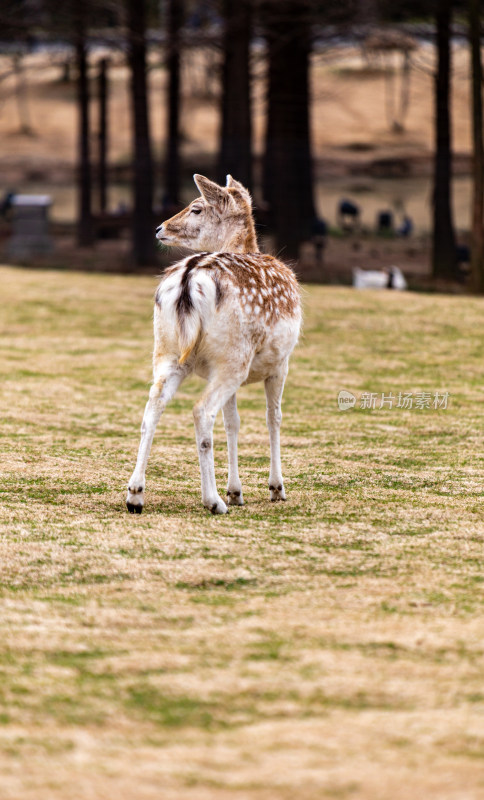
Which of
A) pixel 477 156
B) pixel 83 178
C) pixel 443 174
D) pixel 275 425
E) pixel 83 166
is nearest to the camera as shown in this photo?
pixel 275 425

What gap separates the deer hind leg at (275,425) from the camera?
22.8 feet

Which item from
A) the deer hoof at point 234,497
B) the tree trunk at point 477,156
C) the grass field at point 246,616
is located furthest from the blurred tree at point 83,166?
the deer hoof at point 234,497

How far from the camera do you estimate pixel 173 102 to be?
31172mm

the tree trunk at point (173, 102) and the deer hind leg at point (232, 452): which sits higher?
the tree trunk at point (173, 102)

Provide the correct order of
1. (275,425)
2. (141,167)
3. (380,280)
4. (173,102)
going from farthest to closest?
(173,102), (141,167), (380,280), (275,425)

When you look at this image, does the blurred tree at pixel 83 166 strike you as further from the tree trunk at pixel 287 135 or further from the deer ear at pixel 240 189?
the deer ear at pixel 240 189

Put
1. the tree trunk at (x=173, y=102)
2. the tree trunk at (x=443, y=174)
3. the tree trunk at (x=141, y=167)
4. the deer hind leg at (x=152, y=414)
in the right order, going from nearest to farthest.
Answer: the deer hind leg at (x=152, y=414), the tree trunk at (x=443, y=174), the tree trunk at (x=141, y=167), the tree trunk at (x=173, y=102)

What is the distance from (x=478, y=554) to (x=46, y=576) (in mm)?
2145

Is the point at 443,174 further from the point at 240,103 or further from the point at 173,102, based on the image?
the point at 173,102

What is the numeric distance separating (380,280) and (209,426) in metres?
15.3

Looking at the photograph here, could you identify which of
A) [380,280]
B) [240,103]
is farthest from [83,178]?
[380,280]

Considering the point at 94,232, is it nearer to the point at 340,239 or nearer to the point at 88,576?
the point at 340,239

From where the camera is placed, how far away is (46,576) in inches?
209

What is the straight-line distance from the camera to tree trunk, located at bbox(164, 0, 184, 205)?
26125mm
